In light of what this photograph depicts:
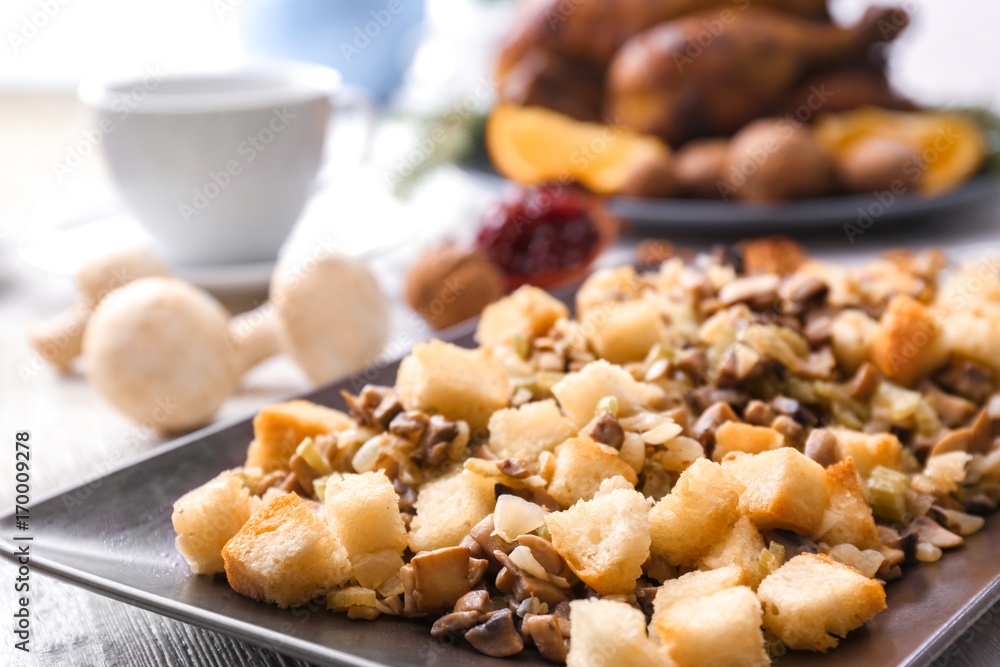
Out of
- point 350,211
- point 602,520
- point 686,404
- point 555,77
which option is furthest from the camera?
point 555,77

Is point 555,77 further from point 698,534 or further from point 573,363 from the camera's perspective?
point 698,534

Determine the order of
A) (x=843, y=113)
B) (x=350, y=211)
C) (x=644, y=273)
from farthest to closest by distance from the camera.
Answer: (x=843, y=113) → (x=350, y=211) → (x=644, y=273)

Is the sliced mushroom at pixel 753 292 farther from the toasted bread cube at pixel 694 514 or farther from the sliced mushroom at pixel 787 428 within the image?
the toasted bread cube at pixel 694 514

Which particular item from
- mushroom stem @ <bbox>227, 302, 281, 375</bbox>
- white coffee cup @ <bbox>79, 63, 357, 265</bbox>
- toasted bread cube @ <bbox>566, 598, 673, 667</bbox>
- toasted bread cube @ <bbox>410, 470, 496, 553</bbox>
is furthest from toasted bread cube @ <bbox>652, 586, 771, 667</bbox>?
white coffee cup @ <bbox>79, 63, 357, 265</bbox>

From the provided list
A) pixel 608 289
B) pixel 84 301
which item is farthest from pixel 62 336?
pixel 608 289

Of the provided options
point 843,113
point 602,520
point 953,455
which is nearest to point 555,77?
point 843,113

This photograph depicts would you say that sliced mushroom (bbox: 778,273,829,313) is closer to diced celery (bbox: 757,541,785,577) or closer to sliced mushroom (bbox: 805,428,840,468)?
sliced mushroom (bbox: 805,428,840,468)

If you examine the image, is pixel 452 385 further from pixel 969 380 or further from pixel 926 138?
pixel 926 138
